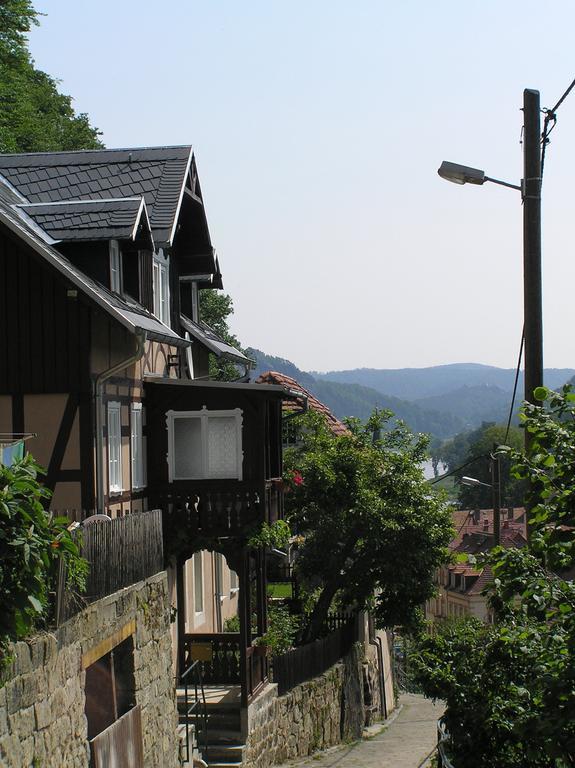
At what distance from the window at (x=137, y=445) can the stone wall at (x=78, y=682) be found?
20.1 ft

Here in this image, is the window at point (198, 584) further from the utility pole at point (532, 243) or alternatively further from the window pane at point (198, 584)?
the utility pole at point (532, 243)

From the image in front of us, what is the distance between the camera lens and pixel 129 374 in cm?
2103

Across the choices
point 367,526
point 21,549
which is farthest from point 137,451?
point 21,549

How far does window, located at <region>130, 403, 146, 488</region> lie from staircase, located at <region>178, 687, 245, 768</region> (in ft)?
12.9

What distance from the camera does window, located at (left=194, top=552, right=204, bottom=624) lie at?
1027 inches

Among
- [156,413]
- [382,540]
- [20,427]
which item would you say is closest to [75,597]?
[20,427]

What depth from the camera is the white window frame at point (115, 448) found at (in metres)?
20.0

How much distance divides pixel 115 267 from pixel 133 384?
2082mm

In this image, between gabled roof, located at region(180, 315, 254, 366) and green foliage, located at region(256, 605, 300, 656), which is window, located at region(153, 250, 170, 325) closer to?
gabled roof, located at region(180, 315, 254, 366)

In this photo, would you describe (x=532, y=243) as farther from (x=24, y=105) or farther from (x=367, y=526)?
(x=24, y=105)

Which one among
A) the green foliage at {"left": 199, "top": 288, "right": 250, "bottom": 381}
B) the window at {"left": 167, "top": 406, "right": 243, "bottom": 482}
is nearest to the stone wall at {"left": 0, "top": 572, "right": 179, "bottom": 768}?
the window at {"left": 167, "top": 406, "right": 243, "bottom": 482}

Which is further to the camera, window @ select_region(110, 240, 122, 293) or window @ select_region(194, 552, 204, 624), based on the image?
window @ select_region(194, 552, 204, 624)

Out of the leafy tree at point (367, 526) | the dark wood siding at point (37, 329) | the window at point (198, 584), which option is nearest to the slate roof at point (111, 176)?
the dark wood siding at point (37, 329)

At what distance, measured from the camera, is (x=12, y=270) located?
19156 millimetres
